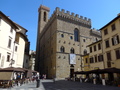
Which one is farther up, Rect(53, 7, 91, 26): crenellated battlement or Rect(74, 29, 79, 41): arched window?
Rect(53, 7, 91, 26): crenellated battlement

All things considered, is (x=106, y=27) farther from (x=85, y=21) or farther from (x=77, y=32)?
(x=85, y=21)

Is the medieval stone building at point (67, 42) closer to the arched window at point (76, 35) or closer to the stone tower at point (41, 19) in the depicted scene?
the arched window at point (76, 35)

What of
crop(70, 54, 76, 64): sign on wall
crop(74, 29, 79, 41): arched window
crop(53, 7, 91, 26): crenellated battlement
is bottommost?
crop(70, 54, 76, 64): sign on wall

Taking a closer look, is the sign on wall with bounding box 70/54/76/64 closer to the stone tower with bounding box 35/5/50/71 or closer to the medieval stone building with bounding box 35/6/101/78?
the medieval stone building with bounding box 35/6/101/78

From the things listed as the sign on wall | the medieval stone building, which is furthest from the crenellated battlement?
the sign on wall

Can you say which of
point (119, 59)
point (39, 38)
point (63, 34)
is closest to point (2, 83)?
point (119, 59)

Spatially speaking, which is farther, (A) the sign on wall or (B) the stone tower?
(B) the stone tower

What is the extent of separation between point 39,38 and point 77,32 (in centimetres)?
2196

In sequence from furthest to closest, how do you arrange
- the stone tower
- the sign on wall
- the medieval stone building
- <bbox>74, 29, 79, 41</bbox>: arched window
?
the stone tower
<bbox>74, 29, 79, 41</bbox>: arched window
the sign on wall
the medieval stone building

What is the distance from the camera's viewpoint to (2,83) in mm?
14102

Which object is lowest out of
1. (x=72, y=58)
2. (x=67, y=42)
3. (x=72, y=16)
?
(x=72, y=58)

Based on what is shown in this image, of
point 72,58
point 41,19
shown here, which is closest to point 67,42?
point 72,58

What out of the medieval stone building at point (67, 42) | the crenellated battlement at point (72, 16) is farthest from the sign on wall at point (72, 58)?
the crenellated battlement at point (72, 16)

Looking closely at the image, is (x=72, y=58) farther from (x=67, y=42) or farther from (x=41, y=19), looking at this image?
(x=41, y=19)
